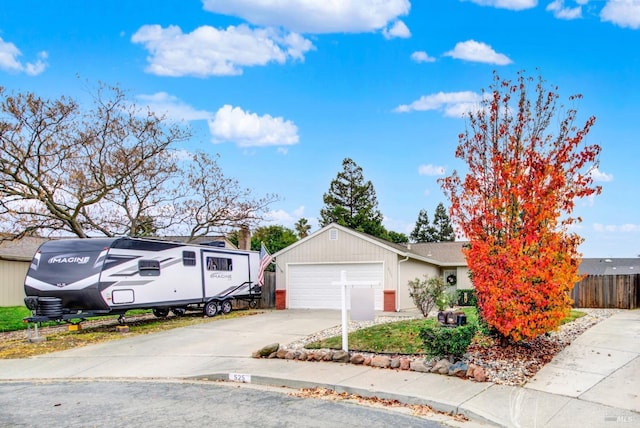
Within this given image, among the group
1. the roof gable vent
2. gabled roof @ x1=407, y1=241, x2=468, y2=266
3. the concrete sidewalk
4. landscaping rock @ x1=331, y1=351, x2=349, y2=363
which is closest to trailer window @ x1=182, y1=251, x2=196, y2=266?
the concrete sidewalk

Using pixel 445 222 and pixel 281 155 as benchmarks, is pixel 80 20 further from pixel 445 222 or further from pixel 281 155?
pixel 445 222

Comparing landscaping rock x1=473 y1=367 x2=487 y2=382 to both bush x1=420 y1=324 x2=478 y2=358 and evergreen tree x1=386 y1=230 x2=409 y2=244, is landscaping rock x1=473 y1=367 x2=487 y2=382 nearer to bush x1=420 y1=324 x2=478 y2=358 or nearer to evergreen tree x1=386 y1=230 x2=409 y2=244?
bush x1=420 y1=324 x2=478 y2=358

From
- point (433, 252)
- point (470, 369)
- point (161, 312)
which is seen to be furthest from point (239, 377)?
point (433, 252)

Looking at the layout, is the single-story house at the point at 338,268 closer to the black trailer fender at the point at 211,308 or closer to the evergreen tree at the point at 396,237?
the black trailer fender at the point at 211,308

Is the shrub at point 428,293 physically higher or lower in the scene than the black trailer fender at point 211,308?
higher

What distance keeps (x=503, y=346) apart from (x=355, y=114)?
35.8 ft

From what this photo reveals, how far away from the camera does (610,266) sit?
121 feet

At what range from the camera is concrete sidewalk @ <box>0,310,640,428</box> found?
601 centimetres

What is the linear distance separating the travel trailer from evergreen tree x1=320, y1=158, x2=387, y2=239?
30.6m

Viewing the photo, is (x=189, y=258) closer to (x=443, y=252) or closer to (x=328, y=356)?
(x=328, y=356)

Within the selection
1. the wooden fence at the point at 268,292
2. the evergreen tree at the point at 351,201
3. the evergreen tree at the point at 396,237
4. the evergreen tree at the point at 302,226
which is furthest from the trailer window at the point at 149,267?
the evergreen tree at the point at 302,226

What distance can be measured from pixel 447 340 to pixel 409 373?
77 cm

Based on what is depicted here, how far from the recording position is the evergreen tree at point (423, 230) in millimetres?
57625

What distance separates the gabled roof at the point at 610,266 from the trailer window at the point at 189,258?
2746 cm
